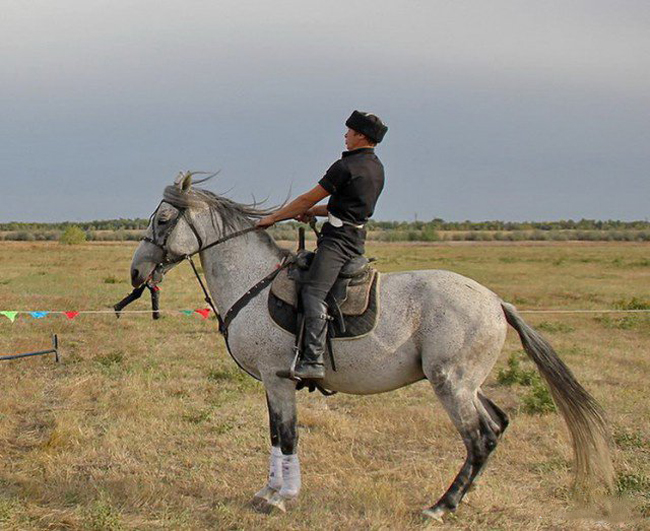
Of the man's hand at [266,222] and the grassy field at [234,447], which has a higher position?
the man's hand at [266,222]

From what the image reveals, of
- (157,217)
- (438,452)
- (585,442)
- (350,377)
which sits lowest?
(438,452)

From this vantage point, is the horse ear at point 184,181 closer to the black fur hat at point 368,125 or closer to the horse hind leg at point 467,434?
the black fur hat at point 368,125

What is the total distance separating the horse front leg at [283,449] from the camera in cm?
580

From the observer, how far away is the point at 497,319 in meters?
5.69

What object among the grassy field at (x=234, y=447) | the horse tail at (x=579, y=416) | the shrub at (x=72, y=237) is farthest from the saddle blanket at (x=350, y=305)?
the shrub at (x=72, y=237)

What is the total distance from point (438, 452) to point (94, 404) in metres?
4.59

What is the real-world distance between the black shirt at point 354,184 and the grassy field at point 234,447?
2.48 meters

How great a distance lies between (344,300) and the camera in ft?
18.5

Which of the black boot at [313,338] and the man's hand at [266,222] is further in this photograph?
the man's hand at [266,222]

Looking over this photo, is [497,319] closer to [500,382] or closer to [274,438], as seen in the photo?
[274,438]

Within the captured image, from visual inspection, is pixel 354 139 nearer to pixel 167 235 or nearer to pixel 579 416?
pixel 167 235

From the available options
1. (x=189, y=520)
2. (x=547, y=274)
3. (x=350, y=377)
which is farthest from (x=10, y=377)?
(x=547, y=274)

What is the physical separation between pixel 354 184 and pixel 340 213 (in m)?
0.27

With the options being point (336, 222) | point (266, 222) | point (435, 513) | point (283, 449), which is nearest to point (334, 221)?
point (336, 222)
